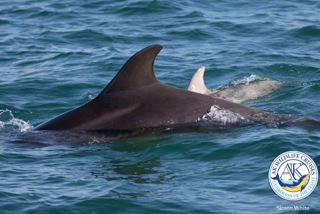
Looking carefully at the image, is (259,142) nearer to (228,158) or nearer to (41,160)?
(228,158)

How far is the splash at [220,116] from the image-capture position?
467 inches

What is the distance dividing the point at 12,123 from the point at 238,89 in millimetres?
5073

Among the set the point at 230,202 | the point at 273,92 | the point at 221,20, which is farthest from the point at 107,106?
the point at 221,20

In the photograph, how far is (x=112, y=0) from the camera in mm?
24938

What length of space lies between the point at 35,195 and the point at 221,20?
44.4ft

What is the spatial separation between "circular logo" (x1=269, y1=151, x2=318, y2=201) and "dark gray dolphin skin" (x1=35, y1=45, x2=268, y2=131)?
5.55 feet

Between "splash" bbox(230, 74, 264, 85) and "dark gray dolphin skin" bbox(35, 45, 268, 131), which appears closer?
"dark gray dolphin skin" bbox(35, 45, 268, 131)

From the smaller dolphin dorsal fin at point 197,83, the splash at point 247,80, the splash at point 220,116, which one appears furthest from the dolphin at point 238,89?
the splash at point 220,116

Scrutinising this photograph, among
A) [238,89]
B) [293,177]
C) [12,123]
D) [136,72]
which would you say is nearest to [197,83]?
[238,89]

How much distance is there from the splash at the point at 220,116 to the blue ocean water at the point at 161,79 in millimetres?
179

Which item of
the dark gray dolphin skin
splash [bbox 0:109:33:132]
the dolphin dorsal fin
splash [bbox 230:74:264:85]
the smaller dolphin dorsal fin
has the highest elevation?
the dolphin dorsal fin

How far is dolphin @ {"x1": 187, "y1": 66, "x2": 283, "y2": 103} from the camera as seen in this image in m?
15.8

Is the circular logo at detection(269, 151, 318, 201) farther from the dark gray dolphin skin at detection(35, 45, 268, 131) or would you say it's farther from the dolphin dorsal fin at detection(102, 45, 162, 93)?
the dolphin dorsal fin at detection(102, 45, 162, 93)

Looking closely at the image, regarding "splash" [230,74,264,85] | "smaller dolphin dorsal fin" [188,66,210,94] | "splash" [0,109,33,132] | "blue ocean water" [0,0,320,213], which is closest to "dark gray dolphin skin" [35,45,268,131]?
"blue ocean water" [0,0,320,213]
